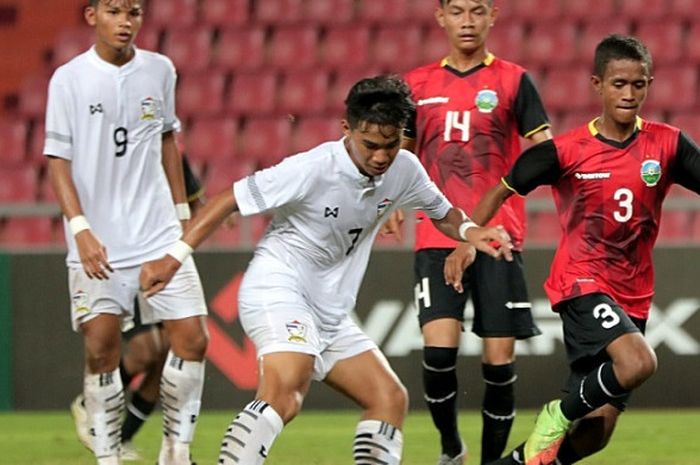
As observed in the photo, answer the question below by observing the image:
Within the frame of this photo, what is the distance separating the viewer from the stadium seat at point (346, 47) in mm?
14812

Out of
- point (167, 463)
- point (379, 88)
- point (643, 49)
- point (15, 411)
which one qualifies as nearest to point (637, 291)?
point (643, 49)

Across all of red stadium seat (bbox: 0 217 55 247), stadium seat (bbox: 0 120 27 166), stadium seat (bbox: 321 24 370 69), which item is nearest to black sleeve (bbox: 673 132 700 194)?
red stadium seat (bbox: 0 217 55 247)

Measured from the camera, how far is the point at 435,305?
6984 mm

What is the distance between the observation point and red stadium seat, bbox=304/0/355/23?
49.5 ft

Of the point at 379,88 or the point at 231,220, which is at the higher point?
the point at 379,88

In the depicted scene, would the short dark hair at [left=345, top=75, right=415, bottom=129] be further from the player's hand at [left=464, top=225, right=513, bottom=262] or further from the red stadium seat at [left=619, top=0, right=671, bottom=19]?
the red stadium seat at [left=619, top=0, right=671, bottom=19]

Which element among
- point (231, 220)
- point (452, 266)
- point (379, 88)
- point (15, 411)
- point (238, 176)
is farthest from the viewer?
point (238, 176)

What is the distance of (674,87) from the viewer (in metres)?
13.9

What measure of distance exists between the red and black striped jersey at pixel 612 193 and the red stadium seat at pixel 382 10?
29.2 ft

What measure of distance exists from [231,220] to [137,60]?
1.41 metres

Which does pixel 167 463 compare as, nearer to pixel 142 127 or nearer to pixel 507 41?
pixel 142 127

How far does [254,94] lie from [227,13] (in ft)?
3.46

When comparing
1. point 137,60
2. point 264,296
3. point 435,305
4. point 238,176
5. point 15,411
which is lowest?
point 15,411

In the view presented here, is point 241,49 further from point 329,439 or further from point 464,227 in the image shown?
point 464,227
